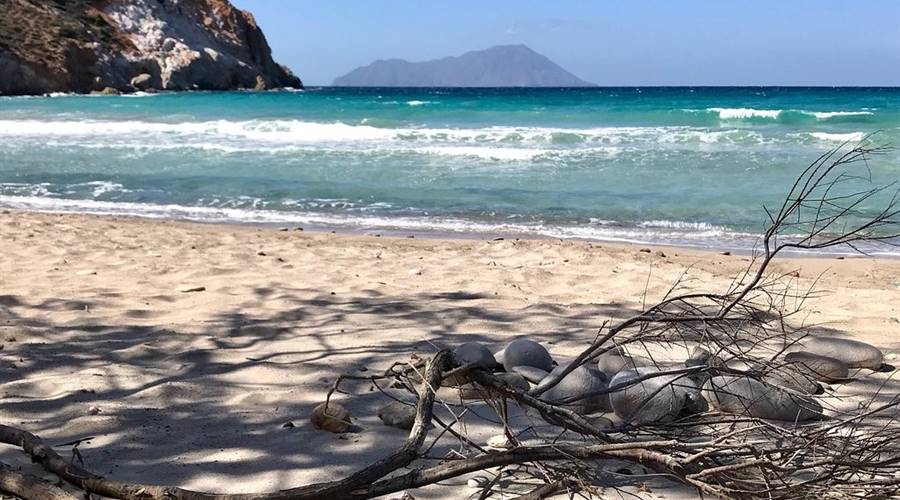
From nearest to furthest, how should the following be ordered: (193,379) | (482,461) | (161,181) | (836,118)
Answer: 1. (482,461)
2. (193,379)
3. (161,181)
4. (836,118)

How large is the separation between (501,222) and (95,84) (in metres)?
50.5

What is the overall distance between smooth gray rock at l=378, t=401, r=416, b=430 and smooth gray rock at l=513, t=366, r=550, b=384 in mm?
576

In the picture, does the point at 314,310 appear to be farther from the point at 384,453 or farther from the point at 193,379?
the point at 384,453

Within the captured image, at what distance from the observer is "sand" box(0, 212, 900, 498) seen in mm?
2850

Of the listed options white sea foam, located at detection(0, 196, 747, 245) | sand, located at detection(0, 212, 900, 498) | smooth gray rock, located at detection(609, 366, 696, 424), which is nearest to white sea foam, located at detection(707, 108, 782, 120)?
white sea foam, located at detection(0, 196, 747, 245)

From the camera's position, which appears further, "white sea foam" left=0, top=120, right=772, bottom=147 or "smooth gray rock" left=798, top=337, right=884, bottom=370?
"white sea foam" left=0, top=120, right=772, bottom=147

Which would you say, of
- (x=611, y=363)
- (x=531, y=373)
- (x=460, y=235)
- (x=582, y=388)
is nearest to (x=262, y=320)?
(x=531, y=373)

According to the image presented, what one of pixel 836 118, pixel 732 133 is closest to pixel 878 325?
pixel 732 133

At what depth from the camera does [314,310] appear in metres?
4.89

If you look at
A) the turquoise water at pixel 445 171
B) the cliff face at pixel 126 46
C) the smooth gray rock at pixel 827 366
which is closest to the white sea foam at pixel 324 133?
the turquoise water at pixel 445 171

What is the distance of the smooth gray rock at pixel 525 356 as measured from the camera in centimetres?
354

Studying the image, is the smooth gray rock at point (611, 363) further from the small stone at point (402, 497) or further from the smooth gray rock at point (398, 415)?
the small stone at point (402, 497)

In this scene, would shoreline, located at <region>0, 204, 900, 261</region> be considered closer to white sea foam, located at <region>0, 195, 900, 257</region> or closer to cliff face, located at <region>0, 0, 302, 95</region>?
white sea foam, located at <region>0, 195, 900, 257</region>

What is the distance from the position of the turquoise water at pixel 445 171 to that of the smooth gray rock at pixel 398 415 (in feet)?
19.0
